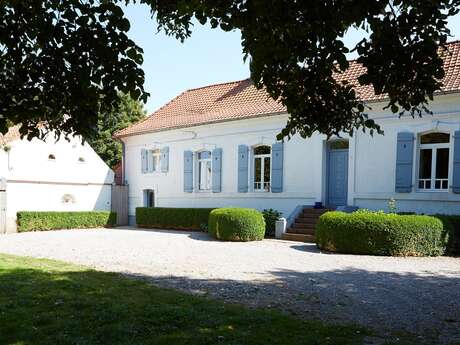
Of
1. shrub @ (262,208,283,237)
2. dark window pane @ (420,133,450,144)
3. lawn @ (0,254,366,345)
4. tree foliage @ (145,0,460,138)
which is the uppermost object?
tree foliage @ (145,0,460,138)

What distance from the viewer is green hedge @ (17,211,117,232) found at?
18.8 metres

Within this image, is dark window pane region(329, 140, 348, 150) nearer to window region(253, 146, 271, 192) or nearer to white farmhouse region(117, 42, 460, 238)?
white farmhouse region(117, 42, 460, 238)

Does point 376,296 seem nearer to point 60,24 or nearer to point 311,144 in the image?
point 60,24

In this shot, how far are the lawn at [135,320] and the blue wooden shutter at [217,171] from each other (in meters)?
12.2

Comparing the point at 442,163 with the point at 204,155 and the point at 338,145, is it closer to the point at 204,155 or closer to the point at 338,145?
the point at 338,145

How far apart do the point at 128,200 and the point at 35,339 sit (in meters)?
19.0

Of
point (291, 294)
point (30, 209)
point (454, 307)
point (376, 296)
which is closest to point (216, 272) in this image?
point (291, 294)

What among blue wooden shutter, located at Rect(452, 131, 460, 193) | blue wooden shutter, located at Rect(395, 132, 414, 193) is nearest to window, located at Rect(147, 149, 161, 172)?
blue wooden shutter, located at Rect(395, 132, 414, 193)

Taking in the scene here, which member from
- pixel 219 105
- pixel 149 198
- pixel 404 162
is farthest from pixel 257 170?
pixel 149 198

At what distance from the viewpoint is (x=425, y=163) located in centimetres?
1380

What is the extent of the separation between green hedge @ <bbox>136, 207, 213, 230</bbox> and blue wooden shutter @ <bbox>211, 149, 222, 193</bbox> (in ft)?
4.20

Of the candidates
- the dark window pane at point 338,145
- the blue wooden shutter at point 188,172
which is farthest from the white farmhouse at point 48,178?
the dark window pane at point 338,145

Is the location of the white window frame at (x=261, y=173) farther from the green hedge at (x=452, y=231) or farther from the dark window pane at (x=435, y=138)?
the green hedge at (x=452, y=231)

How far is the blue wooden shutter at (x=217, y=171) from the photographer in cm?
1892
